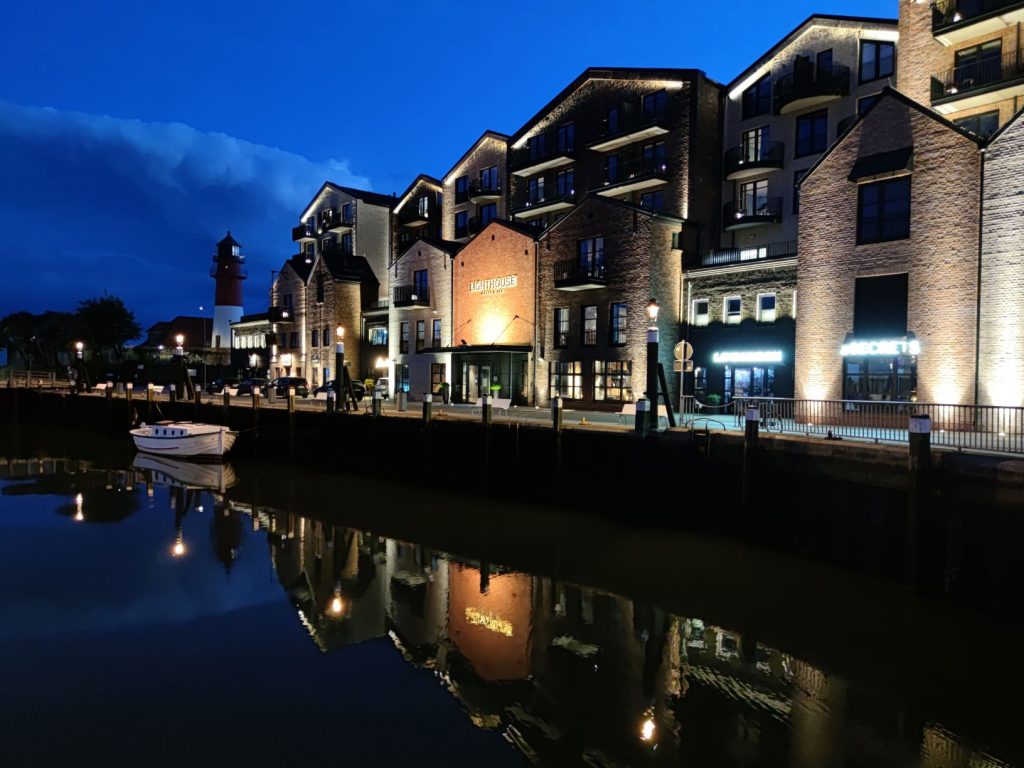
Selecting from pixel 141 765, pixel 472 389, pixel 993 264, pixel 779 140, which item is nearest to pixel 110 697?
pixel 141 765

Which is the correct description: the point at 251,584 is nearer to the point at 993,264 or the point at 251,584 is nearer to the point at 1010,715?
the point at 1010,715

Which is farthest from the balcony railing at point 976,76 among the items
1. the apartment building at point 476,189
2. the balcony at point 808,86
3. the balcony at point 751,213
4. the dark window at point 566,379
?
the apartment building at point 476,189

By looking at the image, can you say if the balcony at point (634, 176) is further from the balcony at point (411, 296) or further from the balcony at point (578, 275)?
the balcony at point (411, 296)

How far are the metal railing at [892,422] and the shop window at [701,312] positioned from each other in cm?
716

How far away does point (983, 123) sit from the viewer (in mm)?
23750

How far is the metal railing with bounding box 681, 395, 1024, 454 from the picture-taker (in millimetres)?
13680

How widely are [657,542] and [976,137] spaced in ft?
53.2

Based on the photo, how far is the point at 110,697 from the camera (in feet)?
29.7

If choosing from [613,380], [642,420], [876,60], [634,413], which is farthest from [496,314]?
[876,60]

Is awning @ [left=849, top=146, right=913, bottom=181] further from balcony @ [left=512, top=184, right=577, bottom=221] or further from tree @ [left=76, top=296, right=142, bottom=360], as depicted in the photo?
tree @ [left=76, top=296, right=142, bottom=360]

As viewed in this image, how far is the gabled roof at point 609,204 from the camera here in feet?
96.3

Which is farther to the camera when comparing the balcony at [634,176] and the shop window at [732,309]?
the balcony at [634,176]

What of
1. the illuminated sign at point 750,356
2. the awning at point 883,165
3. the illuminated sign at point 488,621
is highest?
the awning at point 883,165

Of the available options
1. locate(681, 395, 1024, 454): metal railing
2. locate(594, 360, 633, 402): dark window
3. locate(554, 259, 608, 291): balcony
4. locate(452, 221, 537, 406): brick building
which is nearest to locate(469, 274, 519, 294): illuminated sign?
locate(452, 221, 537, 406): brick building
